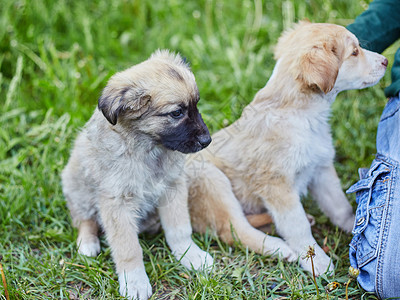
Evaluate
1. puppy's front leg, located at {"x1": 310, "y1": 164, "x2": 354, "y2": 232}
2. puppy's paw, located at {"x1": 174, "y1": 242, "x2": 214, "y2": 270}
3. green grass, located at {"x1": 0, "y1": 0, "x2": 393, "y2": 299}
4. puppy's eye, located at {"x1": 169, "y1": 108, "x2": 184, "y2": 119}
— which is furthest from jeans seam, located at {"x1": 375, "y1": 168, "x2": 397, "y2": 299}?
puppy's eye, located at {"x1": 169, "y1": 108, "x2": 184, "y2": 119}

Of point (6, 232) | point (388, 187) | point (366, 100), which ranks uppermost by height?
point (388, 187)

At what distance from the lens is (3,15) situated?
5586 mm

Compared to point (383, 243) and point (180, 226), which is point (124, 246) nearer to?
point (180, 226)

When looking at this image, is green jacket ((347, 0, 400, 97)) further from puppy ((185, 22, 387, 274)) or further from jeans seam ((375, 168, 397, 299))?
jeans seam ((375, 168, 397, 299))

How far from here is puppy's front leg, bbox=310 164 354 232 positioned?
3.64m

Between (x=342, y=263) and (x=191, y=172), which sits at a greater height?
(x=191, y=172)

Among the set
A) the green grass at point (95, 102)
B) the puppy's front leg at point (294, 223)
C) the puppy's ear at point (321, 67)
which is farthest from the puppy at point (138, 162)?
the puppy's ear at point (321, 67)

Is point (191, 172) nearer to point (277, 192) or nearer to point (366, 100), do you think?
point (277, 192)

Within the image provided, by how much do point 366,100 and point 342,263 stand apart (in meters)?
2.30

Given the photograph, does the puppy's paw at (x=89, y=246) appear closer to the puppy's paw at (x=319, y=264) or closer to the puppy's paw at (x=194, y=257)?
the puppy's paw at (x=194, y=257)

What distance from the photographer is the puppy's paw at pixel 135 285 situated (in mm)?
3100

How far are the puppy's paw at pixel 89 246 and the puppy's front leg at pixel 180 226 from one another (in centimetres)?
54

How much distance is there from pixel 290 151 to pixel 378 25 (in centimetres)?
126

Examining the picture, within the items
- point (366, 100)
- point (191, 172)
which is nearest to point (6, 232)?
point (191, 172)
